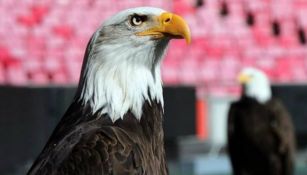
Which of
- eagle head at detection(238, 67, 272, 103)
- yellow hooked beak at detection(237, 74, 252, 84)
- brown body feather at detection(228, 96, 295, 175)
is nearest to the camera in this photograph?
brown body feather at detection(228, 96, 295, 175)

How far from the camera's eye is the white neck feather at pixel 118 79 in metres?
3.31

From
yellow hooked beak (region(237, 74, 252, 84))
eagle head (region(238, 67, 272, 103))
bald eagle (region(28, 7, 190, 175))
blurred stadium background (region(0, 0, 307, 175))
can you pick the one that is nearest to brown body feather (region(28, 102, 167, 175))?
bald eagle (region(28, 7, 190, 175))

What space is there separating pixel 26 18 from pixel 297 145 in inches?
158

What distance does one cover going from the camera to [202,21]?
12.5 m

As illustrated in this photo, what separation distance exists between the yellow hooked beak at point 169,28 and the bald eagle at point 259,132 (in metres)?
5.99

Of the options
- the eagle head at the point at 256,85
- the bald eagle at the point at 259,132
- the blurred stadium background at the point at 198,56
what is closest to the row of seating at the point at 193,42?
the blurred stadium background at the point at 198,56

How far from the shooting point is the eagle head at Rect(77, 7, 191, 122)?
331 cm

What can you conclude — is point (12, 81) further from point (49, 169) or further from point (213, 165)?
point (49, 169)

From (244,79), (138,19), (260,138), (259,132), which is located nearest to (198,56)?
(244,79)

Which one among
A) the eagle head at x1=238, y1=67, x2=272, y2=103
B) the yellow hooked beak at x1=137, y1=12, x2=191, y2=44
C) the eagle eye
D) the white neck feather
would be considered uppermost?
the eagle eye

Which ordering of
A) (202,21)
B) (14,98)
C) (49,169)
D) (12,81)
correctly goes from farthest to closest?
(202,21), (12,81), (14,98), (49,169)

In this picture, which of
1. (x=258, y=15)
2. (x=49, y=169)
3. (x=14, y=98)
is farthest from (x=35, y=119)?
(x=258, y=15)

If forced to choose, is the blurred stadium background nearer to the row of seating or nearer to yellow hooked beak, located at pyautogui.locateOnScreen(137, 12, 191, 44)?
the row of seating

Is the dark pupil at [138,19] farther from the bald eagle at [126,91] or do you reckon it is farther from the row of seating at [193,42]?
the row of seating at [193,42]
